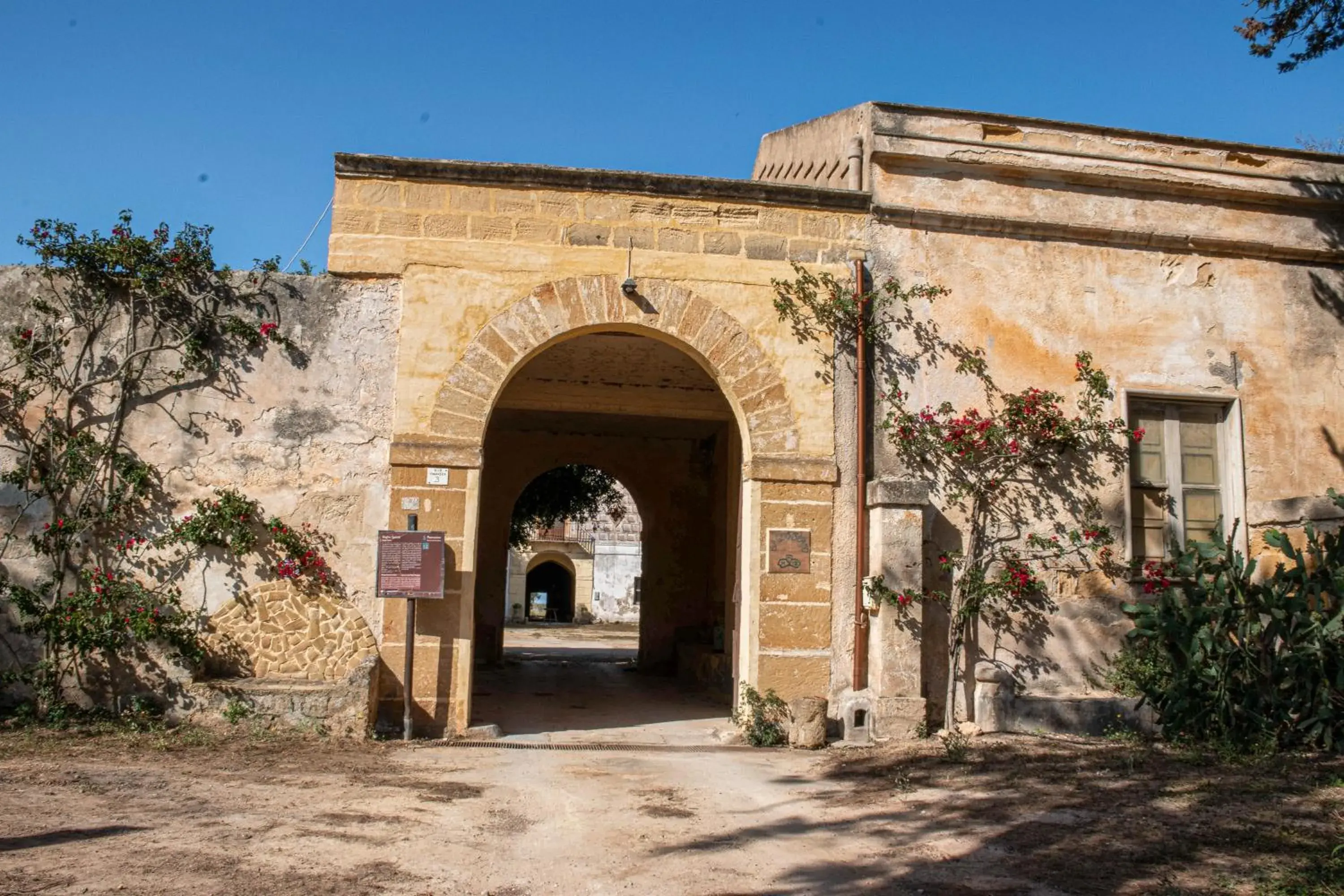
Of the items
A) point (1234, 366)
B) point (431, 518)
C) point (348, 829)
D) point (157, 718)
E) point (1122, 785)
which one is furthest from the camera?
point (1234, 366)

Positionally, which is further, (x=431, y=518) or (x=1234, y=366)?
(x=1234, y=366)

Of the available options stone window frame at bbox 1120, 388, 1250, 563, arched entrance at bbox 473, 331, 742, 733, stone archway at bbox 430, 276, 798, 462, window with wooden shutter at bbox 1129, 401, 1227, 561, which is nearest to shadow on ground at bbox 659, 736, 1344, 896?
window with wooden shutter at bbox 1129, 401, 1227, 561

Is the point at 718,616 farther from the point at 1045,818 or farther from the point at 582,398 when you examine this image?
the point at 1045,818

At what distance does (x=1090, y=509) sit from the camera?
8.12 meters

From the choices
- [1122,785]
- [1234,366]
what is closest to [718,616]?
[1234,366]

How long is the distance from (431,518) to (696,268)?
2.60 m

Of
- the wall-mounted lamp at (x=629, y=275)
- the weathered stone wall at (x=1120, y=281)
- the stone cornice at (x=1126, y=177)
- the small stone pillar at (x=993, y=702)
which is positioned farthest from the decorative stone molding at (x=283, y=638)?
the stone cornice at (x=1126, y=177)

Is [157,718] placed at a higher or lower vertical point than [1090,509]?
lower

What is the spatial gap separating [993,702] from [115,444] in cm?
616

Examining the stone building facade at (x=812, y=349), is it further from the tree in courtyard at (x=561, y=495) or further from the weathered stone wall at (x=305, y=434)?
the tree in courtyard at (x=561, y=495)

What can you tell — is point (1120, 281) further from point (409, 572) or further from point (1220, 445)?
point (409, 572)

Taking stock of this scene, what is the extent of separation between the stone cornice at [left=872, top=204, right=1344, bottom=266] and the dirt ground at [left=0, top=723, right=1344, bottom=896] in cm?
383

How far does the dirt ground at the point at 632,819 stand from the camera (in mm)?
4020

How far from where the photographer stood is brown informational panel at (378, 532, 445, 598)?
22.9 ft
